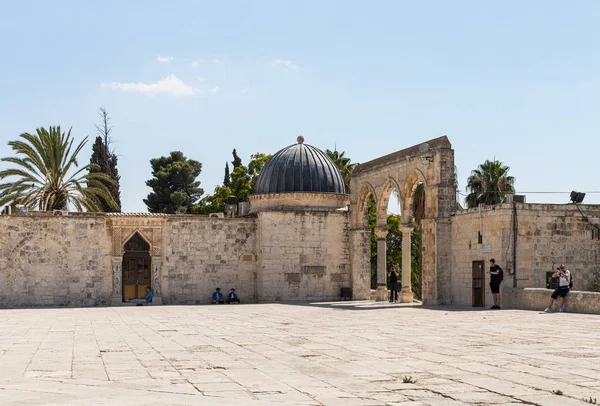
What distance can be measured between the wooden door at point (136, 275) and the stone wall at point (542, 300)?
13996mm

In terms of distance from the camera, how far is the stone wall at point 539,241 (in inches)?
875

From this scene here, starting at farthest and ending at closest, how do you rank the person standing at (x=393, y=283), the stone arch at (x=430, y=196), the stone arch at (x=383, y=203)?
the stone arch at (x=383, y=203) → the person standing at (x=393, y=283) → the stone arch at (x=430, y=196)

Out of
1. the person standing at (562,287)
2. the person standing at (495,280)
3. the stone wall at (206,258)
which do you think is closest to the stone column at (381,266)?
the stone wall at (206,258)

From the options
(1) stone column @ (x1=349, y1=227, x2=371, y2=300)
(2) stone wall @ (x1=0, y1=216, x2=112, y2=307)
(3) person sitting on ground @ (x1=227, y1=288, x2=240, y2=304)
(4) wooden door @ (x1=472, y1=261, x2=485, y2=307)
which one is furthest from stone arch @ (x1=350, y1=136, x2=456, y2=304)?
(2) stone wall @ (x1=0, y1=216, x2=112, y2=307)

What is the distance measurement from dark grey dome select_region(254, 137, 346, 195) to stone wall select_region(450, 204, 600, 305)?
9331 millimetres

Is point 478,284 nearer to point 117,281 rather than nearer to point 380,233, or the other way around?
point 380,233

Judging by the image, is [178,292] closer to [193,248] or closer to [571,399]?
[193,248]

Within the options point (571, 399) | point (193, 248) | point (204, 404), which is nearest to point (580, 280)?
point (193, 248)

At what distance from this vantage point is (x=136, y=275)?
98.5 feet

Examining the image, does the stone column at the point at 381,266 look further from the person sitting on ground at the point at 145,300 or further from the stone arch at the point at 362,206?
the person sitting on ground at the point at 145,300

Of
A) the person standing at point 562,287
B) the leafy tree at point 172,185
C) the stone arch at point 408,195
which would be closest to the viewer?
the person standing at point 562,287

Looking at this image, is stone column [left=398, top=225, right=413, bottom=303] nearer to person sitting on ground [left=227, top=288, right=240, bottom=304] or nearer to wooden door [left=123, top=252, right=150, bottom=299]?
person sitting on ground [left=227, top=288, right=240, bottom=304]

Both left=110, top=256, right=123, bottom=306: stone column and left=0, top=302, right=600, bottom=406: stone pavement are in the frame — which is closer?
left=0, top=302, right=600, bottom=406: stone pavement

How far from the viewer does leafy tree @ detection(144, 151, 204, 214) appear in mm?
57750
